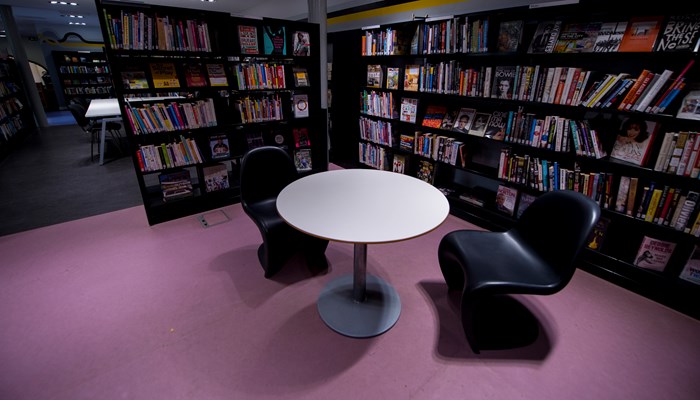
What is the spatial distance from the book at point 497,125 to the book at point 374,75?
60.7 inches

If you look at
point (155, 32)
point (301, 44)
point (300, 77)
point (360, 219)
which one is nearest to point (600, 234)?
point (360, 219)

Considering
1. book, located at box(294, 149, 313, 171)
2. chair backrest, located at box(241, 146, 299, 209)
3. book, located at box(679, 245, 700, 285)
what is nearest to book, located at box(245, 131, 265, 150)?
book, located at box(294, 149, 313, 171)

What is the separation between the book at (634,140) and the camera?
2188 millimetres

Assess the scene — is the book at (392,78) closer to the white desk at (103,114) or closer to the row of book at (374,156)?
the row of book at (374,156)

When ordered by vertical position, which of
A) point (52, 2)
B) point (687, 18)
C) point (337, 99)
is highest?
point (52, 2)

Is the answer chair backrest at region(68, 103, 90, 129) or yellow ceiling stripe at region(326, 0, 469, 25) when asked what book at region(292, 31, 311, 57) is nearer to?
yellow ceiling stripe at region(326, 0, 469, 25)

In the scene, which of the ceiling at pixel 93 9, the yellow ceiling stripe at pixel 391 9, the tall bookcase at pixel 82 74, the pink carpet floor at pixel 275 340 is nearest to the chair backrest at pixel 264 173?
the pink carpet floor at pixel 275 340

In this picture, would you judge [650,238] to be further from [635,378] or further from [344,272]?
[344,272]

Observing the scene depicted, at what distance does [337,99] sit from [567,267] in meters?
4.34

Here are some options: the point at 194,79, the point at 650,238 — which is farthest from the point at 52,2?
the point at 650,238

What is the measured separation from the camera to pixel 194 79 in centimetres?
314

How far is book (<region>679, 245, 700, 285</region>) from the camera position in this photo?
2.11 meters

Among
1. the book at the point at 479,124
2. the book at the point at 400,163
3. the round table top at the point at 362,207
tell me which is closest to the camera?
the round table top at the point at 362,207

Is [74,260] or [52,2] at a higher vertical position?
[52,2]
